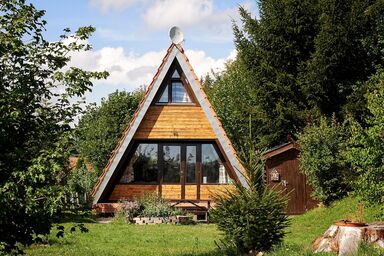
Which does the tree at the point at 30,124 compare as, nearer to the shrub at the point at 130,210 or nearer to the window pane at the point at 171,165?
the shrub at the point at 130,210

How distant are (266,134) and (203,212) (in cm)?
882

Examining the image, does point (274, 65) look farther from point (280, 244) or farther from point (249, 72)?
point (280, 244)

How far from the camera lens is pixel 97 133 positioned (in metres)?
39.1

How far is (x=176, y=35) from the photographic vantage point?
21.8m

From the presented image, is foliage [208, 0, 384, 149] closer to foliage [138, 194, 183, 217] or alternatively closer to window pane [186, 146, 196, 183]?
window pane [186, 146, 196, 183]

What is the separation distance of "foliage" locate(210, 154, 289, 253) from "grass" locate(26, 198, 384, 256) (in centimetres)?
43

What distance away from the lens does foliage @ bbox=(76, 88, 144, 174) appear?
38531mm

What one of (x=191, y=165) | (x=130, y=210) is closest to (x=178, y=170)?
(x=191, y=165)

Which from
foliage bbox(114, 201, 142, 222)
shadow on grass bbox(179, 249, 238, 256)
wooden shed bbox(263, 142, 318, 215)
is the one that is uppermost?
wooden shed bbox(263, 142, 318, 215)

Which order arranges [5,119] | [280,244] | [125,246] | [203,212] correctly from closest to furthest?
[5,119], [280,244], [125,246], [203,212]

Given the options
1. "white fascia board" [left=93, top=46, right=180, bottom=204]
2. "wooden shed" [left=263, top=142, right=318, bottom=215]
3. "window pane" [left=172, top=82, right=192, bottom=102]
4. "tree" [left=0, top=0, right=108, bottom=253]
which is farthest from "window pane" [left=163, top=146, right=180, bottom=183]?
"tree" [left=0, top=0, right=108, bottom=253]

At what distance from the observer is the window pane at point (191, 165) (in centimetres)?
2334

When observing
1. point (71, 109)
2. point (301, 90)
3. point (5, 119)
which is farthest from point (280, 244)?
point (301, 90)

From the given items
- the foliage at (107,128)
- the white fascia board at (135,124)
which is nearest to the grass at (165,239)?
the white fascia board at (135,124)
